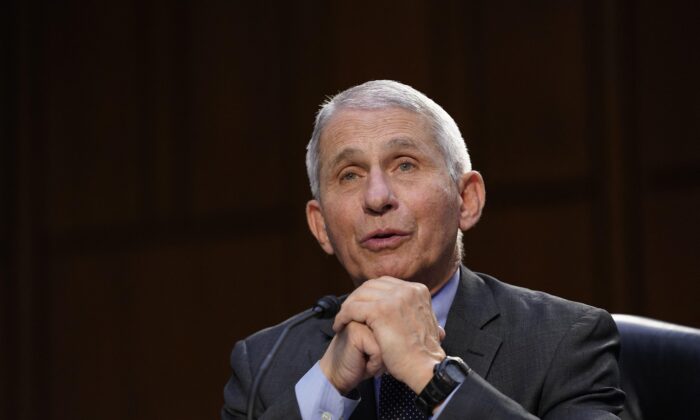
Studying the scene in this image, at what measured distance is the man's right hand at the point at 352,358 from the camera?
1.79 meters

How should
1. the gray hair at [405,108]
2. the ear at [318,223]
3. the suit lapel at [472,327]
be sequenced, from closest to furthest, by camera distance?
the suit lapel at [472,327] → the gray hair at [405,108] → the ear at [318,223]

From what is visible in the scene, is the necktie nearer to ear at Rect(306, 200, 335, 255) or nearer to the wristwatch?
the wristwatch

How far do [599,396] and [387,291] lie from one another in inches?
16.6

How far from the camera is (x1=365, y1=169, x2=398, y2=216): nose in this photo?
1.91 meters

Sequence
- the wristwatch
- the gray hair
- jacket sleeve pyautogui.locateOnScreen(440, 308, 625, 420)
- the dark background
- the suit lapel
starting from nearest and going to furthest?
the wristwatch < jacket sleeve pyautogui.locateOnScreen(440, 308, 625, 420) < the suit lapel < the gray hair < the dark background

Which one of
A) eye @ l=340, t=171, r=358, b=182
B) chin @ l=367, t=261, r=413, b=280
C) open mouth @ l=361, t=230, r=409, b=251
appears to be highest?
eye @ l=340, t=171, r=358, b=182

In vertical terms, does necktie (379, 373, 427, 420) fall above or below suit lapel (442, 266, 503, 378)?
below

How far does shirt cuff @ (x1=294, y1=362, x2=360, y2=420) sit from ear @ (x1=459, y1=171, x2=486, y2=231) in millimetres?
458

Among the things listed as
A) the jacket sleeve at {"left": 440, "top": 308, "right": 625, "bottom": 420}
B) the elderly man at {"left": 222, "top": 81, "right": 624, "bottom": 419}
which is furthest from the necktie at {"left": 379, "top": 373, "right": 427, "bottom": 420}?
the jacket sleeve at {"left": 440, "top": 308, "right": 625, "bottom": 420}

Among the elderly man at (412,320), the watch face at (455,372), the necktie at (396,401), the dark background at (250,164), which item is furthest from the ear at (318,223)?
the dark background at (250,164)

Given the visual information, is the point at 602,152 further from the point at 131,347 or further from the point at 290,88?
the point at 131,347

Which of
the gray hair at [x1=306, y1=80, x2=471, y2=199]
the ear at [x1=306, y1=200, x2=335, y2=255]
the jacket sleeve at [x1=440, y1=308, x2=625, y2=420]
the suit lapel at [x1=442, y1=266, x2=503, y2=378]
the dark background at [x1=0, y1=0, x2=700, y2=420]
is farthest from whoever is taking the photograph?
the dark background at [x1=0, y1=0, x2=700, y2=420]

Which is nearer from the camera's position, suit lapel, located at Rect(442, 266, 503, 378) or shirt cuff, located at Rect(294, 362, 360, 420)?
shirt cuff, located at Rect(294, 362, 360, 420)

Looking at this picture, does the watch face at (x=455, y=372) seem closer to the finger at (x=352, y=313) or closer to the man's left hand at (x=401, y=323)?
the man's left hand at (x=401, y=323)
